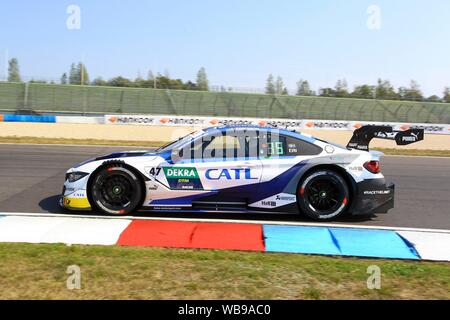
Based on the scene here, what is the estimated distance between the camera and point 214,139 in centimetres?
673

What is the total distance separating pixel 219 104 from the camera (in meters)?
29.2

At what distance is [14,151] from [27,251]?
35.5 feet

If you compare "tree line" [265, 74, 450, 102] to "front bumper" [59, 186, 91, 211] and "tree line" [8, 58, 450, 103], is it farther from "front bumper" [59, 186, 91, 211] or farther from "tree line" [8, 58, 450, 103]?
"front bumper" [59, 186, 91, 211]

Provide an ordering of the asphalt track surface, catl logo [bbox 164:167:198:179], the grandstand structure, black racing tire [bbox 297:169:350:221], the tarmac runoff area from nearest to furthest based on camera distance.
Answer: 1. catl logo [bbox 164:167:198:179]
2. black racing tire [bbox 297:169:350:221]
3. the asphalt track surface
4. the tarmac runoff area
5. the grandstand structure

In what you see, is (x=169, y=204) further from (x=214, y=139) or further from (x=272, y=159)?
(x=272, y=159)

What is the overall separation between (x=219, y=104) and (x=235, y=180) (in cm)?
2296

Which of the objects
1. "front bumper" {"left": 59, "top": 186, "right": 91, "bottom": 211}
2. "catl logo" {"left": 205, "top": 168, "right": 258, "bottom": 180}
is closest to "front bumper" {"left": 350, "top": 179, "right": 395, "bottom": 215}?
"catl logo" {"left": 205, "top": 168, "right": 258, "bottom": 180}

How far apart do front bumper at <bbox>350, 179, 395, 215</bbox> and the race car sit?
1 centimetres

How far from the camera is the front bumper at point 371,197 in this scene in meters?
6.69

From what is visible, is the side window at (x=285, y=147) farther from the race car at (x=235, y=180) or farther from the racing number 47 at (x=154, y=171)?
the racing number 47 at (x=154, y=171)

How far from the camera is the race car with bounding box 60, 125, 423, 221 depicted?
6562 millimetres

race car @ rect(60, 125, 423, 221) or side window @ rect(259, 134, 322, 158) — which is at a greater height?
side window @ rect(259, 134, 322, 158)

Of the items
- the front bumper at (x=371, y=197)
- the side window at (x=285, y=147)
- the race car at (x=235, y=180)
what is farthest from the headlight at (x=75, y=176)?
the front bumper at (x=371, y=197)

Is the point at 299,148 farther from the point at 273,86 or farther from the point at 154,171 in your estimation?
the point at 273,86
